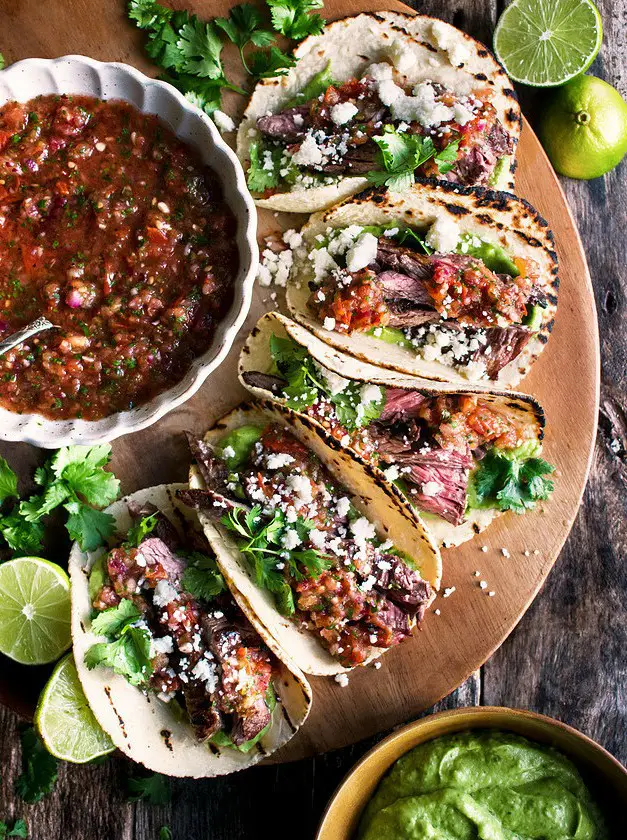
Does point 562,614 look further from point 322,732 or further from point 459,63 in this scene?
point 459,63

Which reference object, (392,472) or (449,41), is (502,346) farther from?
(449,41)

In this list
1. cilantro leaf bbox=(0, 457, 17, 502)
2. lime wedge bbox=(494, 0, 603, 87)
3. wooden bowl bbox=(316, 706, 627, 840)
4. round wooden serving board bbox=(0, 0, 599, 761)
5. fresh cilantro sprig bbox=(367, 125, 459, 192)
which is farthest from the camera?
lime wedge bbox=(494, 0, 603, 87)

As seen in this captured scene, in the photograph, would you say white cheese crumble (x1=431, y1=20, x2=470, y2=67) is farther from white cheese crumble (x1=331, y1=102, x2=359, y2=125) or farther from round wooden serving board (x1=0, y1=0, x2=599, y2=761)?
white cheese crumble (x1=331, y1=102, x2=359, y2=125)

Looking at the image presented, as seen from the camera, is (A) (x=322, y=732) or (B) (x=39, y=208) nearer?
(B) (x=39, y=208)

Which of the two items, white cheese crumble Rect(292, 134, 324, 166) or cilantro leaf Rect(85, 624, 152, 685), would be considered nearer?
cilantro leaf Rect(85, 624, 152, 685)

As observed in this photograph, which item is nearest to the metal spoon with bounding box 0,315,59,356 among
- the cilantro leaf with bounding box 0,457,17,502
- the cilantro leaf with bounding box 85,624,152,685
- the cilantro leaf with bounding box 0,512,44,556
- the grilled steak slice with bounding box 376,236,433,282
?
the cilantro leaf with bounding box 0,457,17,502

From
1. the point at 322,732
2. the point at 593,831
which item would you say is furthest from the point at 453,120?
the point at 593,831
